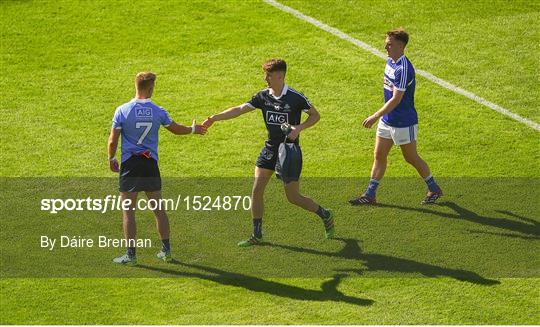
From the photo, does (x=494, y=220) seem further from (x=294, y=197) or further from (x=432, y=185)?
(x=294, y=197)

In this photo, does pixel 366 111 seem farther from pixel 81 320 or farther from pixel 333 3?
pixel 81 320

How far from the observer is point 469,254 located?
13477 millimetres

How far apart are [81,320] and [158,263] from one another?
165 centimetres

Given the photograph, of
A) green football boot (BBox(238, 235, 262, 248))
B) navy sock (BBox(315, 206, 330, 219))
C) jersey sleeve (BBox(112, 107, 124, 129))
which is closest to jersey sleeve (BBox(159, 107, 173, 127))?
jersey sleeve (BBox(112, 107, 124, 129))

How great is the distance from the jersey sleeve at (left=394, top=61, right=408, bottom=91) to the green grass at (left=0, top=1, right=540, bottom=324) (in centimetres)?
163

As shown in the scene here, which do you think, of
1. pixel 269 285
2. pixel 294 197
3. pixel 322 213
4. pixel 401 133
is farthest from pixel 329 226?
pixel 401 133

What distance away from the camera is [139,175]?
42.3ft

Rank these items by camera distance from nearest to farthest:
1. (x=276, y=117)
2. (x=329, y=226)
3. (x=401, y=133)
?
(x=276, y=117) → (x=329, y=226) → (x=401, y=133)

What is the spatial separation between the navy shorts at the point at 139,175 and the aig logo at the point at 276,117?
1448 millimetres

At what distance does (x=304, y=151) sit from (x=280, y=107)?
318 cm

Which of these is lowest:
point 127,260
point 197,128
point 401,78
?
point 127,260

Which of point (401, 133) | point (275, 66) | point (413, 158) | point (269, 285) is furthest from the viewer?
point (413, 158)

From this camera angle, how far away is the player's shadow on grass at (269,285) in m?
12.4

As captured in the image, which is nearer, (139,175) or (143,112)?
(143,112)
